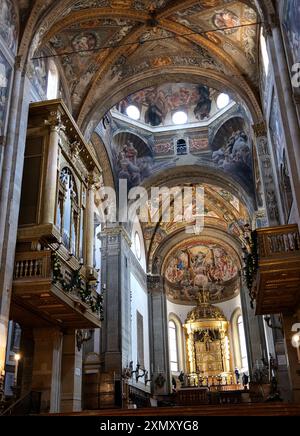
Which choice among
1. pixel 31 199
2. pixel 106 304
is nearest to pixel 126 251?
pixel 106 304

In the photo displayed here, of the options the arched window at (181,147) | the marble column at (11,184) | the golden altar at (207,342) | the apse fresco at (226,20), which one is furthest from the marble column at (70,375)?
the golden altar at (207,342)

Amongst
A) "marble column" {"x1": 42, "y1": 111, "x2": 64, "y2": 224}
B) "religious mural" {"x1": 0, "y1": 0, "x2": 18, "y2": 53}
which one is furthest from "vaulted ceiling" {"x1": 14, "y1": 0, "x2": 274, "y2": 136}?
"marble column" {"x1": 42, "y1": 111, "x2": 64, "y2": 224}

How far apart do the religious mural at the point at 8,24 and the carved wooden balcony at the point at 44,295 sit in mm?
6148

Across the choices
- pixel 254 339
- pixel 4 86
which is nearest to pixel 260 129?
pixel 4 86

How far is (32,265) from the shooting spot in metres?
12.1

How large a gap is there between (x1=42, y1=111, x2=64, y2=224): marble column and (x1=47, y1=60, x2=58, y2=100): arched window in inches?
135

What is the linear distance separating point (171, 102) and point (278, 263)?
59.2ft

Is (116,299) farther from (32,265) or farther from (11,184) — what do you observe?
(11,184)

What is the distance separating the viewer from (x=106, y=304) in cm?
2344

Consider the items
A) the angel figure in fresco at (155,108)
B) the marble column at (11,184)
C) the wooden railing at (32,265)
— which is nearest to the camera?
the marble column at (11,184)

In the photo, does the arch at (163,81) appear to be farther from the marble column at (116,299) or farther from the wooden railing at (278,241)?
the marble column at (116,299)

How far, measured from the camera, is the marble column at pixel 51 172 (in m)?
12.7

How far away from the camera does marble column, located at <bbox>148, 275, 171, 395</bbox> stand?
96.9 ft
